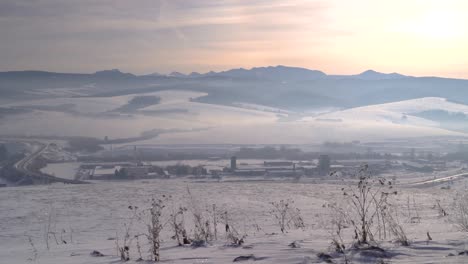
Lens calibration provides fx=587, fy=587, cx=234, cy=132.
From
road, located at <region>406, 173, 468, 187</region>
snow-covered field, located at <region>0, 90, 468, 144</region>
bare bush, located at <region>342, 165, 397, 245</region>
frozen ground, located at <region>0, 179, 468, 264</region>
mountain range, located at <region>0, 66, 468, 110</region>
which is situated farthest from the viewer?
mountain range, located at <region>0, 66, 468, 110</region>

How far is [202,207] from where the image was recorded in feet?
37.1

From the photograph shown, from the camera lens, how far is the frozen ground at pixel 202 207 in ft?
17.9

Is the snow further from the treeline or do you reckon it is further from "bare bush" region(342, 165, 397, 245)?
"bare bush" region(342, 165, 397, 245)

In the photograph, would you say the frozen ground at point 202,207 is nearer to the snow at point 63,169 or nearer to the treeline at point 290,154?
the snow at point 63,169

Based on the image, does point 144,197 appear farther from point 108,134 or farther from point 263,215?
point 108,134

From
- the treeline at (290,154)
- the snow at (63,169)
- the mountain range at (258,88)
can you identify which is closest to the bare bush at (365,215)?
the snow at (63,169)

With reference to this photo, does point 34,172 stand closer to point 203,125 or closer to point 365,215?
point 365,215

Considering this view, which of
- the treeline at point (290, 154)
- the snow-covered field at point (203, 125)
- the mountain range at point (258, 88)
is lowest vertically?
the treeline at point (290, 154)

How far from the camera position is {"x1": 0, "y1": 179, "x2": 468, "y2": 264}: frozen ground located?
5469 mm

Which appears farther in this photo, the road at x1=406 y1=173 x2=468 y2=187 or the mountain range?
the mountain range

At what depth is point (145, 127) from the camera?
1401 inches

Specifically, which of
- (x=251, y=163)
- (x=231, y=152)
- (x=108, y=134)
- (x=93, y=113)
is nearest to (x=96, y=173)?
(x=251, y=163)

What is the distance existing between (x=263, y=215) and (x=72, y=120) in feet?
100

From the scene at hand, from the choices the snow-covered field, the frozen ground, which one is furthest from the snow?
the snow-covered field
